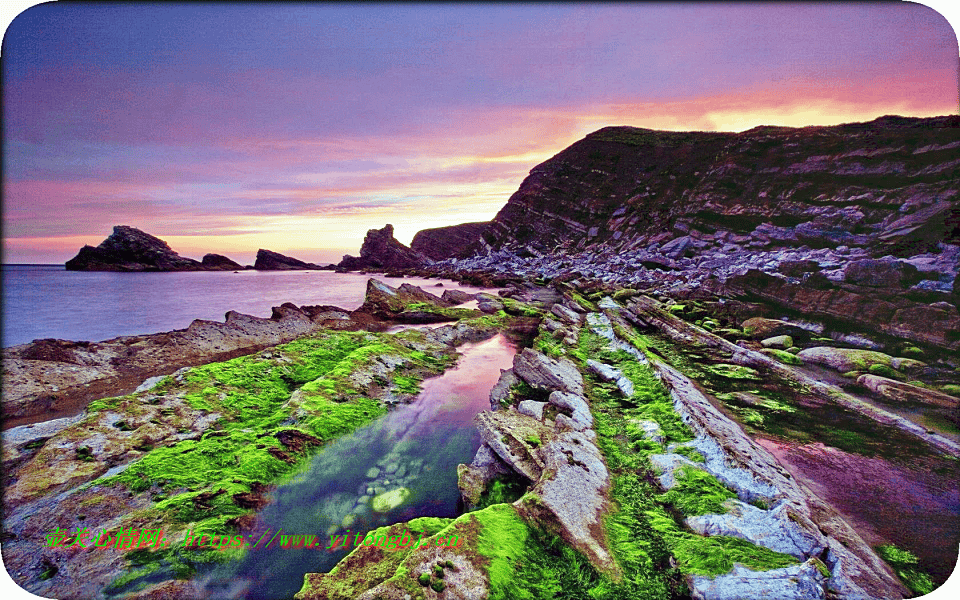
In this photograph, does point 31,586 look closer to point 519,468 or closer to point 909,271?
point 519,468

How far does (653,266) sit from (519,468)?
39812mm

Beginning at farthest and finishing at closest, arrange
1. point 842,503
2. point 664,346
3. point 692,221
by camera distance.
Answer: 1. point 692,221
2. point 664,346
3. point 842,503

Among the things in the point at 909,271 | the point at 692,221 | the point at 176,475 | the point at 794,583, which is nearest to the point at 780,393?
the point at 794,583

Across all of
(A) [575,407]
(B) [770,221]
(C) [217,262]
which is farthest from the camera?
(C) [217,262]

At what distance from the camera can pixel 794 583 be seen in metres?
3.28

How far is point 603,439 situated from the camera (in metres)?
6.91

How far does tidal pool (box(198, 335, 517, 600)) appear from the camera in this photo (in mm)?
4523

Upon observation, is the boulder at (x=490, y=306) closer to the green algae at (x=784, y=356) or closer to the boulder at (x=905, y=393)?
the green algae at (x=784, y=356)

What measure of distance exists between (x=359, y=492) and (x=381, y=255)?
98.2 metres

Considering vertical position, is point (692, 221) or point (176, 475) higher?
point (692, 221)

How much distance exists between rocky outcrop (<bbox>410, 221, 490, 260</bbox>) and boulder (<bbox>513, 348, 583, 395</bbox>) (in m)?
104

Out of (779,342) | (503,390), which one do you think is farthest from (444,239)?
(503,390)

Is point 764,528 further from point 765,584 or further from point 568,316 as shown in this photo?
point 568,316

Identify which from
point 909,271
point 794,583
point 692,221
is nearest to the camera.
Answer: point 794,583
